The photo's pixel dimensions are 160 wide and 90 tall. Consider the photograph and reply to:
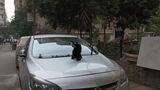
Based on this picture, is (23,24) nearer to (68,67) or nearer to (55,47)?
(55,47)

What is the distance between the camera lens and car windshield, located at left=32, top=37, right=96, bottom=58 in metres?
6.08

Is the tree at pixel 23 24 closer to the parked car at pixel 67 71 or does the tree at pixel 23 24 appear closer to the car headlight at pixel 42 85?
the parked car at pixel 67 71

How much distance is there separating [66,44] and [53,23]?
42.0ft

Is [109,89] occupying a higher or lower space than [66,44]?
lower

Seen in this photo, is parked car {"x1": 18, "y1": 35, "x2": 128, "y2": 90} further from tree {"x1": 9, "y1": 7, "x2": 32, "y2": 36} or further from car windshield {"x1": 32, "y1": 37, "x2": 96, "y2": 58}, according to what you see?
tree {"x1": 9, "y1": 7, "x2": 32, "y2": 36}

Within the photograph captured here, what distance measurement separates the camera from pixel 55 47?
20.9 ft

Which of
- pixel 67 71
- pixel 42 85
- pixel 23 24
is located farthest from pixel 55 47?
pixel 23 24

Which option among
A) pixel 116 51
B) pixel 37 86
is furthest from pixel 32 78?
pixel 116 51

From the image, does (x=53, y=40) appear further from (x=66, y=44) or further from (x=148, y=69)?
(x=148, y=69)

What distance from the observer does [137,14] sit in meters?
16.7

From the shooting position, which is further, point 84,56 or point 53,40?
point 53,40

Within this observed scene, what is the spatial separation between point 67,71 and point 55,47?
152 cm

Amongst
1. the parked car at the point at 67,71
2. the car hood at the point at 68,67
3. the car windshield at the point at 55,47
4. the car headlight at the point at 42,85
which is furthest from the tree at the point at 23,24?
the car headlight at the point at 42,85

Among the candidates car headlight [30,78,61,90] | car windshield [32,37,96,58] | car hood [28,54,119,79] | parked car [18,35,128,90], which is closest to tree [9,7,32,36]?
car windshield [32,37,96,58]
